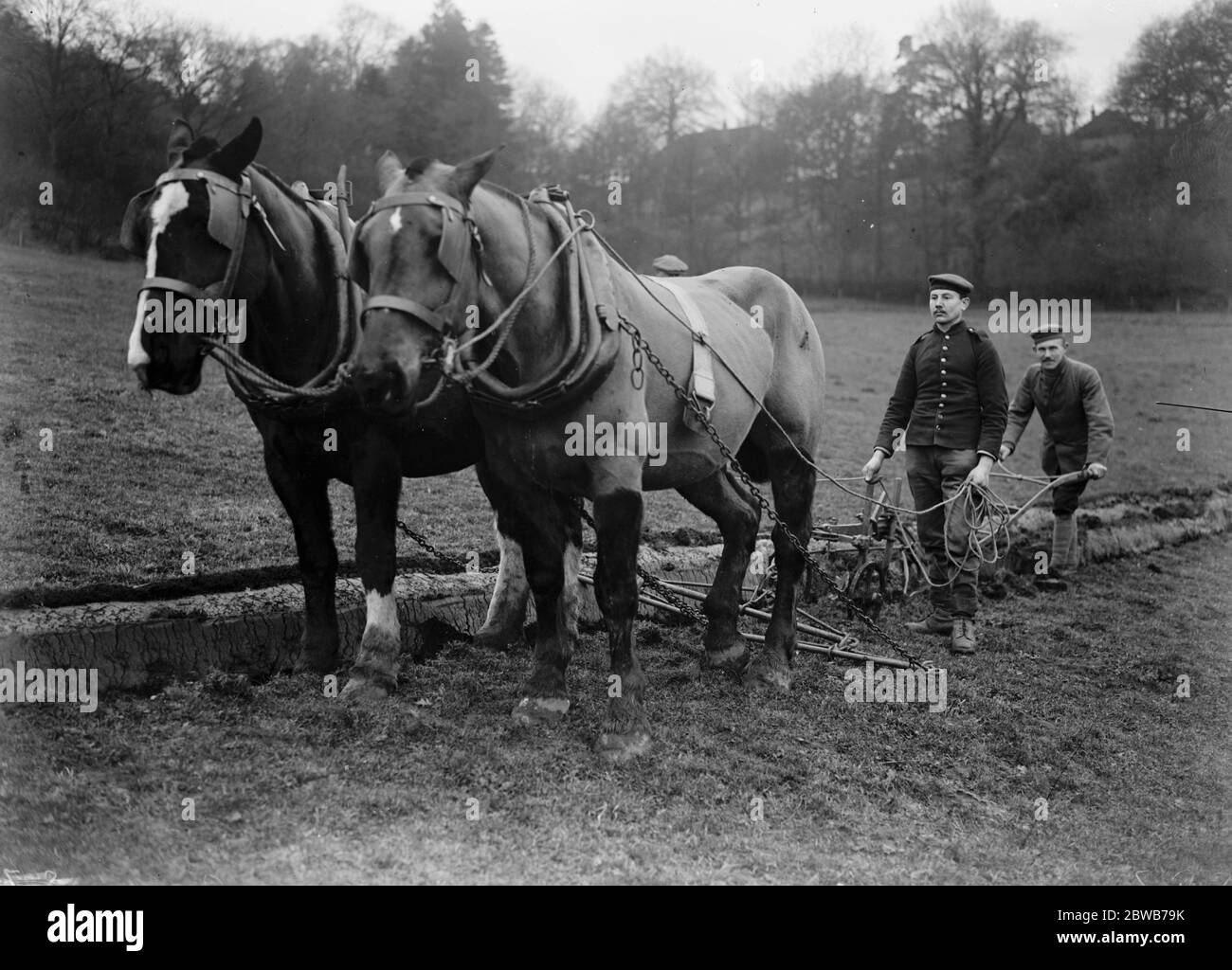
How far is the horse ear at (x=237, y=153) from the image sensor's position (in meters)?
4.59

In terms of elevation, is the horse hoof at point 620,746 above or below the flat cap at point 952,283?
below

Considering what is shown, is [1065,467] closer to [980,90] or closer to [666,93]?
[666,93]

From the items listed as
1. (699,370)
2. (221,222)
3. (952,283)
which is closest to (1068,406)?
(952,283)

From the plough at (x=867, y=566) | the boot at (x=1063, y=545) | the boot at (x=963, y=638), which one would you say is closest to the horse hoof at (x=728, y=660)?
the plough at (x=867, y=566)

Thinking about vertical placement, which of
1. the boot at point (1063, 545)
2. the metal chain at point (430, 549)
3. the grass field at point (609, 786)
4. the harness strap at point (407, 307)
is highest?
the harness strap at point (407, 307)

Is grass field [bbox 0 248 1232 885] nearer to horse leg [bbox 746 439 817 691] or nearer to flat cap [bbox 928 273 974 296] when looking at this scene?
horse leg [bbox 746 439 817 691]

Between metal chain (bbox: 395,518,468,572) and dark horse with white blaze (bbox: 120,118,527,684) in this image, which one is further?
metal chain (bbox: 395,518,468,572)

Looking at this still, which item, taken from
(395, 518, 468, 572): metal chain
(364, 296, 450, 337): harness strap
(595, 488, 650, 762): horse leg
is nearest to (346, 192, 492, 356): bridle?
(364, 296, 450, 337): harness strap

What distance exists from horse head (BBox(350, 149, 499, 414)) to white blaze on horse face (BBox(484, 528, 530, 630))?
2.34 metres

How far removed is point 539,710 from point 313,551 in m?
1.38

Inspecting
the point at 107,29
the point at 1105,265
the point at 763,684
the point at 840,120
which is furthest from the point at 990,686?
the point at 840,120

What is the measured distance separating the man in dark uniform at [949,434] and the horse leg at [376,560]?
3600 mm

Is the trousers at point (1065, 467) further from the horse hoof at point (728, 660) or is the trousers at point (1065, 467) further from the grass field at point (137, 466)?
the horse hoof at point (728, 660)

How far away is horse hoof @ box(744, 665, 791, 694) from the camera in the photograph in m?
6.16
